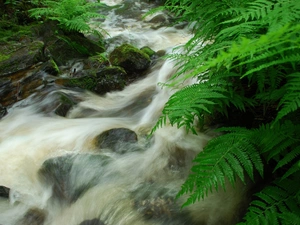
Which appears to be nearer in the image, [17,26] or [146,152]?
[146,152]

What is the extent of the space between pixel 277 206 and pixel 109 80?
14.4 ft

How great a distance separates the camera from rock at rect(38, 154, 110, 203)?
124 inches

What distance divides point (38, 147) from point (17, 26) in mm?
4468

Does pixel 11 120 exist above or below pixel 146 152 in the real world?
below

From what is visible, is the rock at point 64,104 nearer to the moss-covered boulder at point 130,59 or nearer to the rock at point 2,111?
the rock at point 2,111

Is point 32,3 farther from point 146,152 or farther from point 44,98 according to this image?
point 146,152

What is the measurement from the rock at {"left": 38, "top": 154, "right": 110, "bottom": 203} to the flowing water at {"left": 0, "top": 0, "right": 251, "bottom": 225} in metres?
0.01

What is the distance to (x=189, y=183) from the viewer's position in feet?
6.06

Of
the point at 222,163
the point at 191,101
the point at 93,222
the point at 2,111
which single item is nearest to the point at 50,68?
the point at 2,111

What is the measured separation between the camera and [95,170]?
328 centimetres

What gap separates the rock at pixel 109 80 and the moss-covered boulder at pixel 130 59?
0.45m

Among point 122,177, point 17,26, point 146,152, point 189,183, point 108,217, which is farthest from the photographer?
point 17,26

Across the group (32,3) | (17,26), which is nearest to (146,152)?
(17,26)

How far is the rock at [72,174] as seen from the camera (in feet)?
10.3
